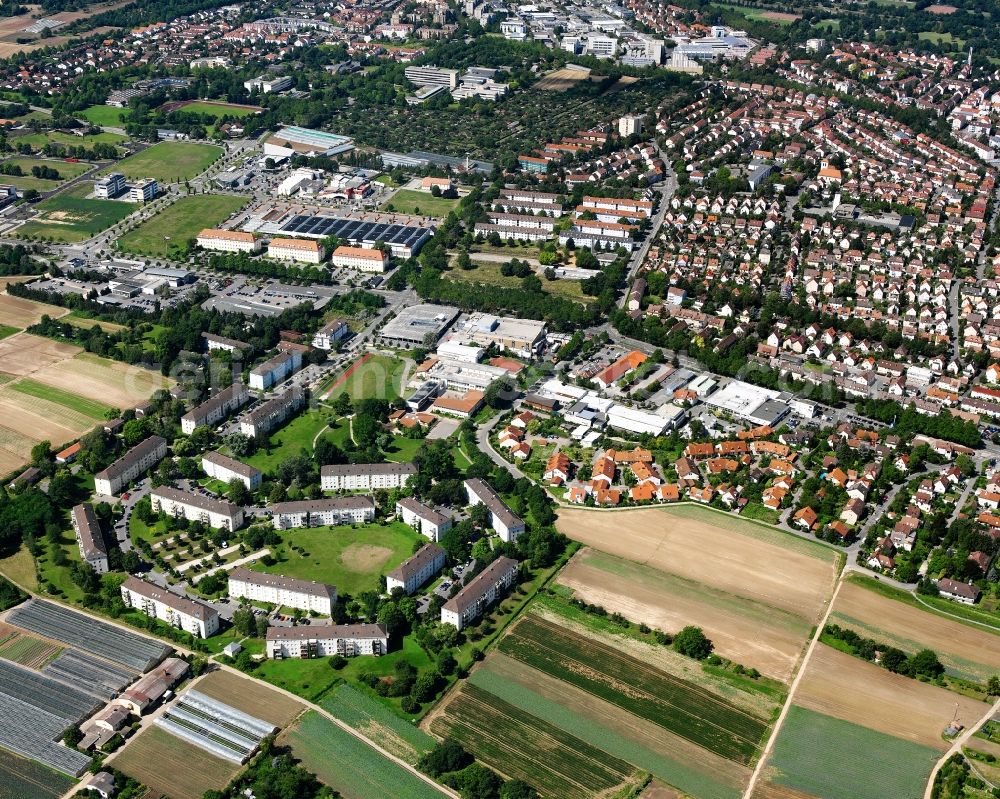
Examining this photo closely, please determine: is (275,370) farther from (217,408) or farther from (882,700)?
(882,700)

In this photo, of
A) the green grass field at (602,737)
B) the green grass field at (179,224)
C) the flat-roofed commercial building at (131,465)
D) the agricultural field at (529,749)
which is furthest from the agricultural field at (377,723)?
the green grass field at (179,224)

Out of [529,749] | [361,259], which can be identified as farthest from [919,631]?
[361,259]

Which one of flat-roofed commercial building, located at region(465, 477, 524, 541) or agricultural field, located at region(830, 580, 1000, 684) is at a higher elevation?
flat-roofed commercial building, located at region(465, 477, 524, 541)

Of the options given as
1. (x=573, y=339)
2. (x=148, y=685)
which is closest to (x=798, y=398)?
(x=573, y=339)

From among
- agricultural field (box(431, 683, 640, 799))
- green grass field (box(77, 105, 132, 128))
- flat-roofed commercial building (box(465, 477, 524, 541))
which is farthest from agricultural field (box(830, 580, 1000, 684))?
green grass field (box(77, 105, 132, 128))

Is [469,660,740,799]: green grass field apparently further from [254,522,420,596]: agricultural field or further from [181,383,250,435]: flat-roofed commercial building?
[181,383,250,435]: flat-roofed commercial building

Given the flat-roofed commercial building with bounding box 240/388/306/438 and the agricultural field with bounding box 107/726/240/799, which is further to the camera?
the flat-roofed commercial building with bounding box 240/388/306/438

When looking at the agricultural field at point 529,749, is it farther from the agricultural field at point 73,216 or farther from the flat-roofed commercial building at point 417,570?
the agricultural field at point 73,216
